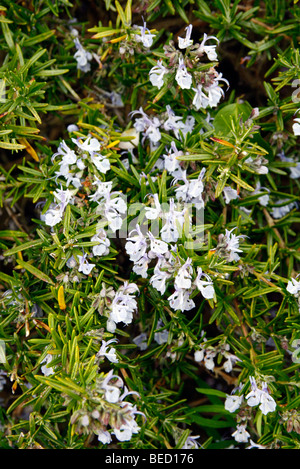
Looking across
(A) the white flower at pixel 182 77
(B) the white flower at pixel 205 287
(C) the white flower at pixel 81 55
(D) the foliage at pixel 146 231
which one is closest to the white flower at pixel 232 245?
(D) the foliage at pixel 146 231

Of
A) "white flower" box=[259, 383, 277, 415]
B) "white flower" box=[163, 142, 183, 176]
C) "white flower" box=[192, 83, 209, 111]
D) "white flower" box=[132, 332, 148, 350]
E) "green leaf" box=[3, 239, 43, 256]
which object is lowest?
"white flower" box=[132, 332, 148, 350]

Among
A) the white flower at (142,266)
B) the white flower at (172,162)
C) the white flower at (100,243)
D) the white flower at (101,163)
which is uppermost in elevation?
the white flower at (101,163)

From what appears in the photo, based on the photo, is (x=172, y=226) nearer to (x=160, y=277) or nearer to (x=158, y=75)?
(x=160, y=277)

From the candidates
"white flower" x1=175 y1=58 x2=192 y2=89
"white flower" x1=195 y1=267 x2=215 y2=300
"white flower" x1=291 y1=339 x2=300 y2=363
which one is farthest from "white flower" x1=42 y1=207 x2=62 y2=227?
"white flower" x1=291 y1=339 x2=300 y2=363

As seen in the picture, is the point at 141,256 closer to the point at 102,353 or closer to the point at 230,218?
the point at 102,353

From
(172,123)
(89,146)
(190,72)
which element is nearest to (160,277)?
(89,146)

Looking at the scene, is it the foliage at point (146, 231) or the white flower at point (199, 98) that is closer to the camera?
the foliage at point (146, 231)

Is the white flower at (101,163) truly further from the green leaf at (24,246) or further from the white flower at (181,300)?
the white flower at (181,300)

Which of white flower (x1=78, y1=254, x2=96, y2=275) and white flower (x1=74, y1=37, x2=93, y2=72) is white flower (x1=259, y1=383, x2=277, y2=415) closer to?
white flower (x1=78, y1=254, x2=96, y2=275)
